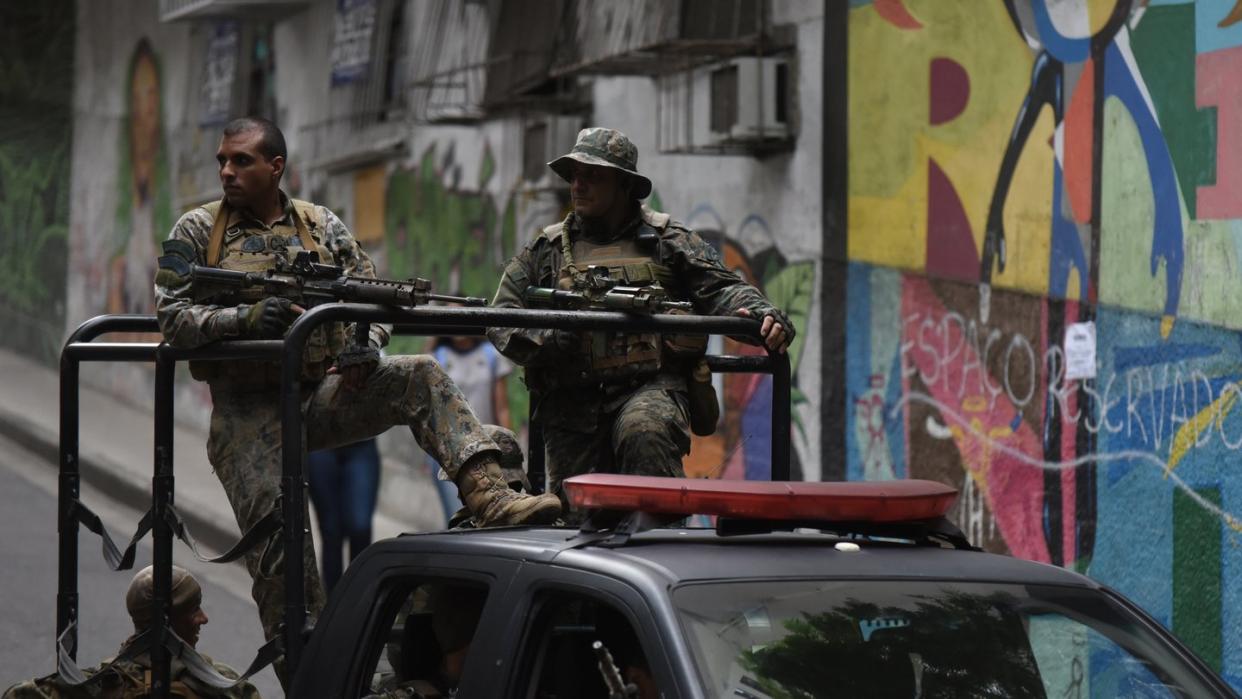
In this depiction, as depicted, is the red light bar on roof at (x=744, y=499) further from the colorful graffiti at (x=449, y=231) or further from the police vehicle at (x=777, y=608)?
the colorful graffiti at (x=449, y=231)

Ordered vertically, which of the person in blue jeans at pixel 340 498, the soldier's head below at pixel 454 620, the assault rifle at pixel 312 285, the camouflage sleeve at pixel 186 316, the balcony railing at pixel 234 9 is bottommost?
the person in blue jeans at pixel 340 498

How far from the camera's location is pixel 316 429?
5.50m

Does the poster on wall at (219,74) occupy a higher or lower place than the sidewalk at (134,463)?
higher

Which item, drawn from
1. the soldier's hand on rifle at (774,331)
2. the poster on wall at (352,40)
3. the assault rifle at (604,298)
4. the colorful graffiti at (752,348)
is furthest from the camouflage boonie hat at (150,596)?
the poster on wall at (352,40)

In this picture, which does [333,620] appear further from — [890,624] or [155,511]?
[890,624]

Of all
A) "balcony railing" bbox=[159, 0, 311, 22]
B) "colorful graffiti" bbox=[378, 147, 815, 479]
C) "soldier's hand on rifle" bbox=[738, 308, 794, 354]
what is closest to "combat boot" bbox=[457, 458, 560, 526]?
"soldier's hand on rifle" bbox=[738, 308, 794, 354]

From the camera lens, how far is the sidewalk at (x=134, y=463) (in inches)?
554

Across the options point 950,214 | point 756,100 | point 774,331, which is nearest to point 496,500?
point 774,331

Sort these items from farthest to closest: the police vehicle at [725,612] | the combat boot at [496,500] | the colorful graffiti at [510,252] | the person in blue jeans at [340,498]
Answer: the colorful graffiti at [510,252]
the person in blue jeans at [340,498]
the combat boot at [496,500]
the police vehicle at [725,612]

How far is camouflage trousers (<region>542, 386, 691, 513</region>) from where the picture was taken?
541 cm

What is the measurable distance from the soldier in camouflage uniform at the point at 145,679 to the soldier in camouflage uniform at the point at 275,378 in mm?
→ 186

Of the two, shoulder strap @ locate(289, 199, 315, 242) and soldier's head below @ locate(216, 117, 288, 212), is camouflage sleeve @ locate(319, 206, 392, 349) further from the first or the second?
soldier's head below @ locate(216, 117, 288, 212)

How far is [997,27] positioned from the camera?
30.6ft

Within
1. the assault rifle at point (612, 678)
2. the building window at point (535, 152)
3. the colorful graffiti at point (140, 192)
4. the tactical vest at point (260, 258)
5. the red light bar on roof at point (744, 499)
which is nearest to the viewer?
the assault rifle at point (612, 678)
